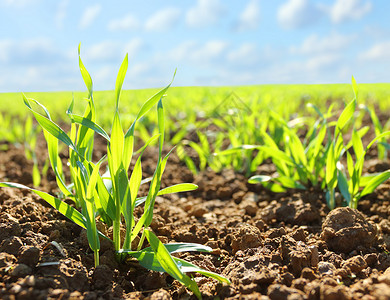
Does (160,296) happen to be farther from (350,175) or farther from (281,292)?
(350,175)

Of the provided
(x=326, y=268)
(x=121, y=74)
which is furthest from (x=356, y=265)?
(x=121, y=74)

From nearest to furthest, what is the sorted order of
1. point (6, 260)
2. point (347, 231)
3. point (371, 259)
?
point (6, 260) < point (371, 259) < point (347, 231)

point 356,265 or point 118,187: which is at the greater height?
point 118,187

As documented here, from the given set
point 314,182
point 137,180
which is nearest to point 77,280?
point 137,180

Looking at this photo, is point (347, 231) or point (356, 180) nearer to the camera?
point (347, 231)

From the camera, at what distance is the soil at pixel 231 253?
42.8 inches

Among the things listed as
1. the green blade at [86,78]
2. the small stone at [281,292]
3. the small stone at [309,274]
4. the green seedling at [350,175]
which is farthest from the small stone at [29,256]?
the green seedling at [350,175]

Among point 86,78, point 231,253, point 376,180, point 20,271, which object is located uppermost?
point 86,78

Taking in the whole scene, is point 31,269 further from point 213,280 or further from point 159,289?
point 213,280

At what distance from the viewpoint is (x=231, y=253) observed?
152cm

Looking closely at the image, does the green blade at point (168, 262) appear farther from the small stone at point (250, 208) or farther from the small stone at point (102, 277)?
the small stone at point (250, 208)

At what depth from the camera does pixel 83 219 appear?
4.37 ft

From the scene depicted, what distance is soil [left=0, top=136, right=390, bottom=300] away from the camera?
1.09 metres

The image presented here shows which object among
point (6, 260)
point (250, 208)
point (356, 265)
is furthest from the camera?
point (250, 208)
